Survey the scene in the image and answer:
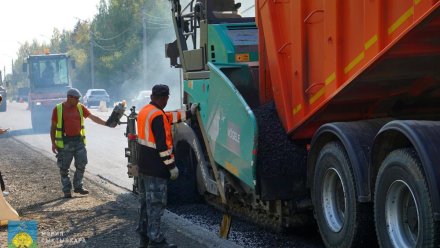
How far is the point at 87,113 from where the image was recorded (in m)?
11.4

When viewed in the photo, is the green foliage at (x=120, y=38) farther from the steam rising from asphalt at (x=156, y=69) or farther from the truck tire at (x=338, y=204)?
the truck tire at (x=338, y=204)

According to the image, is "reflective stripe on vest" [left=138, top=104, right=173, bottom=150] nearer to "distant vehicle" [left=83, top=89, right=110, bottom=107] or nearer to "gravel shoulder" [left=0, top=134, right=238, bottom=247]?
"gravel shoulder" [left=0, top=134, right=238, bottom=247]

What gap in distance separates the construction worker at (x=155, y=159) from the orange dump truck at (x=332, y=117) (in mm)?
690

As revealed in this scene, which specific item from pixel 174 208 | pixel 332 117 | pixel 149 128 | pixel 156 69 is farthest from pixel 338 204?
pixel 156 69

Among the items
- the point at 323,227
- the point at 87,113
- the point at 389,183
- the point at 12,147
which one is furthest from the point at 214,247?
the point at 12,147

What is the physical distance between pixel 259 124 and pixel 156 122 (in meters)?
0.96

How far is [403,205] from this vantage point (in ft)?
17.3

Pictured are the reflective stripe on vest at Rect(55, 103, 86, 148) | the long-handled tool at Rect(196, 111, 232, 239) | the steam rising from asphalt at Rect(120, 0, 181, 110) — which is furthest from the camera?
the steam rising from asphalt at Rect(120, 0, 181, 110)

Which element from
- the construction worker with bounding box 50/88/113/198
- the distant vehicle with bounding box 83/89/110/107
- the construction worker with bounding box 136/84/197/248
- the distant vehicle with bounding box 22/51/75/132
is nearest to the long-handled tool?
the construction worker with bounding box 136/84/197/248

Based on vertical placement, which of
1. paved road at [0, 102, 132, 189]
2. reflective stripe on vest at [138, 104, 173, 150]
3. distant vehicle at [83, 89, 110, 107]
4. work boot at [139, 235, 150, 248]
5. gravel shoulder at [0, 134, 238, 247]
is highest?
reflective stripe on vest at [138, 104, 173, 150]

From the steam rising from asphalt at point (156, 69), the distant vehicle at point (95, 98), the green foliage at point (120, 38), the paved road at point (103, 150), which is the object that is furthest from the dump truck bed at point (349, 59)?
the green foliage at point (120, 38)

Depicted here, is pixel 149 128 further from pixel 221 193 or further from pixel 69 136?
pixel 69 136

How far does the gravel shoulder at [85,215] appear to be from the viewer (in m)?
7.71

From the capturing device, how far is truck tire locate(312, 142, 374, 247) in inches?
231
